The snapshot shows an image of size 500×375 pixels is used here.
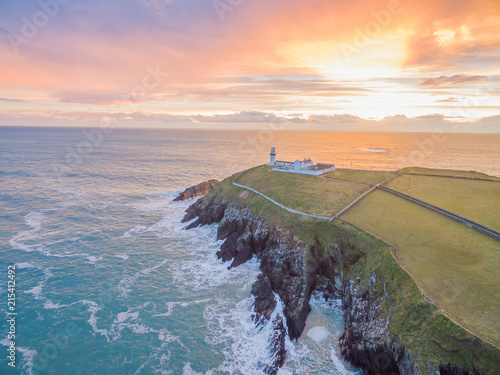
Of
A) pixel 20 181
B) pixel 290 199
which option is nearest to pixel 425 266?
pixel 290 199

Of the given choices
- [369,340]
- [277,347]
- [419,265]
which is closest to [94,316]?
[277,347]

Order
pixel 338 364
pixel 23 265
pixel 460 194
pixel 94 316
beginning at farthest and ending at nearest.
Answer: pixel 460 194
pixel 23 265
pixel 94 316
pixel 338 364

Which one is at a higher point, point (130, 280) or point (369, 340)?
point (369, 340)

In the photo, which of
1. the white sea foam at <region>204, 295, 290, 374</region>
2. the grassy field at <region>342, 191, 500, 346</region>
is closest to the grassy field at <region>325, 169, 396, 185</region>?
the grassy field at <region>342, 191, 500, 346</region>

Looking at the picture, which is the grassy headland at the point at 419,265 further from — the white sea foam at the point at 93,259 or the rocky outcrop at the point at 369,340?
the white sea foam at the point at 93,259

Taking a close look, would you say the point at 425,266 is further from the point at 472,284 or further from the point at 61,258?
the point at 61,258

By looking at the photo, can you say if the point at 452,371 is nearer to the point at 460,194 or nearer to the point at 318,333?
the point at 318,333

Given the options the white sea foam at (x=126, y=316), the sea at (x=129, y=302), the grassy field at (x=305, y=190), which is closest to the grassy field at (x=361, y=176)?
the grassy field at (x=305, y=190)
